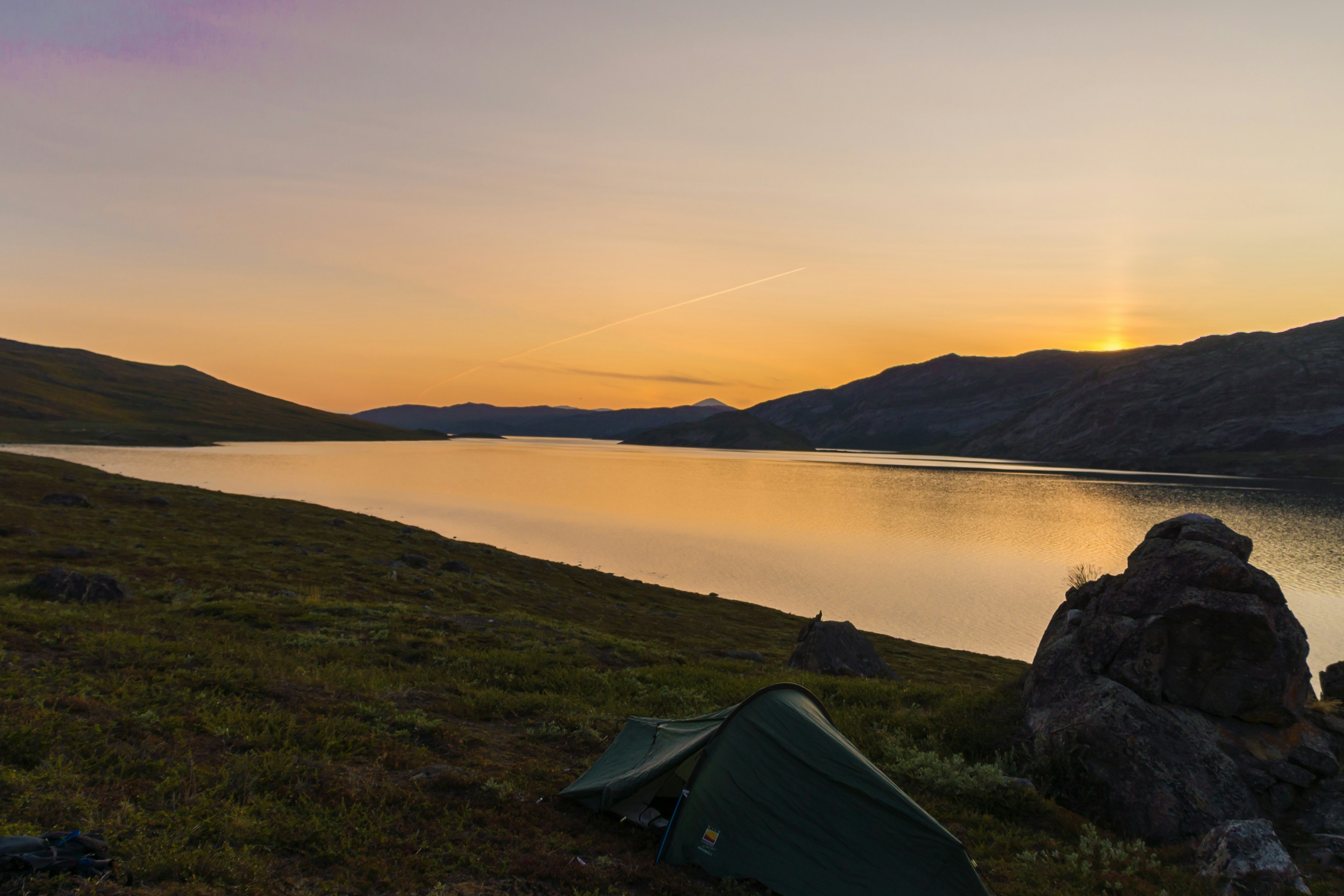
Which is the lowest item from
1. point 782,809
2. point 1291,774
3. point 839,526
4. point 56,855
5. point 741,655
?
point 839,526

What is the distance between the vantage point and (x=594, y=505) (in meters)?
96.8

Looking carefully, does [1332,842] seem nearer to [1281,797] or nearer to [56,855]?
[1281,797]

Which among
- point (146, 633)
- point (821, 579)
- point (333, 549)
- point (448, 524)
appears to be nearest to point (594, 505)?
point (448, 524)

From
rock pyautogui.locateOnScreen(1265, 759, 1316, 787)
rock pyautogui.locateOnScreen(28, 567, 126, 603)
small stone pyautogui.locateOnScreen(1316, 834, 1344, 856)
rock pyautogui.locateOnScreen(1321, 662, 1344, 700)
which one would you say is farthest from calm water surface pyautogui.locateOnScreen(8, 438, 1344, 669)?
rock pyautogui.locateOnScreen(28, 567, 126, 603)

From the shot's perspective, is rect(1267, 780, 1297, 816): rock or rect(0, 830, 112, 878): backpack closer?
rect(0, 830, 112, 878): backpack

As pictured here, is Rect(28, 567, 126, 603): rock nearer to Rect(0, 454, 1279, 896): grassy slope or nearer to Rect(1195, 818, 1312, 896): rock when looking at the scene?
Rect(0, 454, 1279, 896): grassy slope

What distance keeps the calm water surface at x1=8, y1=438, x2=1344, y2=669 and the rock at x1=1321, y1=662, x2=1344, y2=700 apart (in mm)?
23878

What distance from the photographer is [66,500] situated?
3819 centimetres

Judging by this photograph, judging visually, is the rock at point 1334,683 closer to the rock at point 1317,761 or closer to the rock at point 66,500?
the rock at point 1317,761

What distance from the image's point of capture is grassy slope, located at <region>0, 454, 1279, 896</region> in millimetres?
7859

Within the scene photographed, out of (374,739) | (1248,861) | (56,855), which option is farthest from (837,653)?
(56,855)

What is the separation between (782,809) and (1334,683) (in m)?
15.4

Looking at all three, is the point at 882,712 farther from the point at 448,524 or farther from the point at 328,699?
the point at 448,524

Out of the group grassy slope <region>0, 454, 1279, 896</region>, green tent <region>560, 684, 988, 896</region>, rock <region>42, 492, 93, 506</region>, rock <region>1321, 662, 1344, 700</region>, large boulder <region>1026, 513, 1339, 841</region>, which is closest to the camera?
grassy slope <region>0, 454, 1279, 896</region>
